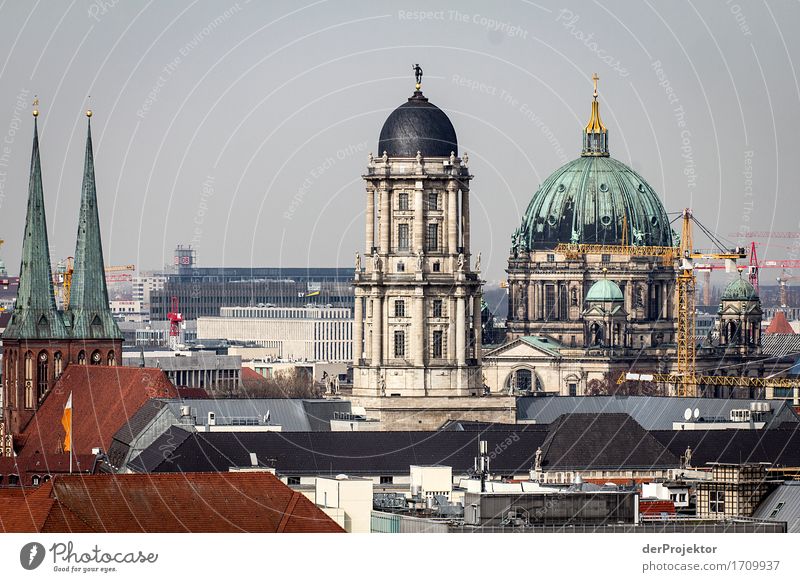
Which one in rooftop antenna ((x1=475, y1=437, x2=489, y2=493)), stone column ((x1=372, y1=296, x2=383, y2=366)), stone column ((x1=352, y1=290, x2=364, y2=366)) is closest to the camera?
rooftop antenna ((x1=475, y1=437, x2=489, y2=493))

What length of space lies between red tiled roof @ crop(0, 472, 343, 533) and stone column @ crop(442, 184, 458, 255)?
57.9 m

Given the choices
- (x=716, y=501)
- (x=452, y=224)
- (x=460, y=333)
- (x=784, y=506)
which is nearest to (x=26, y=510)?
(x=716, y=501)

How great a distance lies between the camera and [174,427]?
6014 inches

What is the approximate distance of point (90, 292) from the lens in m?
185

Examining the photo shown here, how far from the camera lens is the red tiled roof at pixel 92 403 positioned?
6550 inches

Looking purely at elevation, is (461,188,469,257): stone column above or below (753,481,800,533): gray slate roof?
above

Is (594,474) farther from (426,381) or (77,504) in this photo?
(77,504)

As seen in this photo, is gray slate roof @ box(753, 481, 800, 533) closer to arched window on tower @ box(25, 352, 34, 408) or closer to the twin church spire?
the twin church spire

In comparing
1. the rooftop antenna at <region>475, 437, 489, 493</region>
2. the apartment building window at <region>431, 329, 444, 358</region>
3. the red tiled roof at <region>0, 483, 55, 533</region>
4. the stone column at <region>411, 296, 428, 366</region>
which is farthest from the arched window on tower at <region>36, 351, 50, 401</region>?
the red tiled roof at <region>0, 483, 55, 533</region>

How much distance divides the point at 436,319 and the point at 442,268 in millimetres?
2450

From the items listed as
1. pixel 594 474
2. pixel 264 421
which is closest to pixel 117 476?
pixel 594 474

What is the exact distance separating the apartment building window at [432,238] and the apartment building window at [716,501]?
182ft

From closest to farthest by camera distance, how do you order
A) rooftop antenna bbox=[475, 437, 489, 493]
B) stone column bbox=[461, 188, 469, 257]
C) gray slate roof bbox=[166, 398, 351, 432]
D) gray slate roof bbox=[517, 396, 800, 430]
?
1. rooftop antenna bbox=[475, 437, 489, 493]
2. gray slate roof bbox=[166, 398, 351, 432]
3. stone column bbox=[461, 188, 469, 257]
4. gray slate roof bbox=[517, 396, 800, 430]

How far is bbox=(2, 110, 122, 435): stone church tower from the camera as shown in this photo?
182 meters
